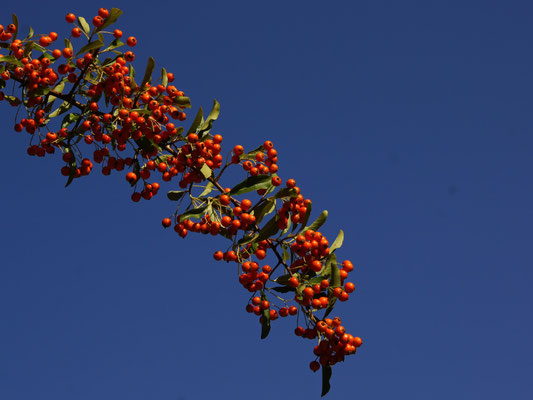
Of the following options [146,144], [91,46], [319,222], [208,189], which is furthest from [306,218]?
[91,46]

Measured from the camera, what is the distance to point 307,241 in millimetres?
6156

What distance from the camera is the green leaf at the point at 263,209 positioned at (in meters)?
6.08

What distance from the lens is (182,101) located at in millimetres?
6516

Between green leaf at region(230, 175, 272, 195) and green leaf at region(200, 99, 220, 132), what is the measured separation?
68cm

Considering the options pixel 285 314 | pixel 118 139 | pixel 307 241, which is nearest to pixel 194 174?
pixel 118 139

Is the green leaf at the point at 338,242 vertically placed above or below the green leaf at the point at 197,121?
below

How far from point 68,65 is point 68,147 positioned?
34.5 inches

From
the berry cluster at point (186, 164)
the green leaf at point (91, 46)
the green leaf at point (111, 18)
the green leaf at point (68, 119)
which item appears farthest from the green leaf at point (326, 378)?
the green leaf at point (111, 18)

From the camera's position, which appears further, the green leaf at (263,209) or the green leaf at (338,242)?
the green leaf at (338,242)

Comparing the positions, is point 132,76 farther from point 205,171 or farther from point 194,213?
point 194,213

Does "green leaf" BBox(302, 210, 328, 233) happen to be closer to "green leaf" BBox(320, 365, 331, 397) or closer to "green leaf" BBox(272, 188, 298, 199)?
"green leaf" BBox(272, 188, 298, 199)

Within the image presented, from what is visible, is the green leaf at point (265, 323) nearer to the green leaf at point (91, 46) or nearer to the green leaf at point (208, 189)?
the green leaf at point (208, 189)

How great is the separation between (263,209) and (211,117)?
122cm

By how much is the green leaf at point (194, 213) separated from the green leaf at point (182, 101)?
1128 mm
